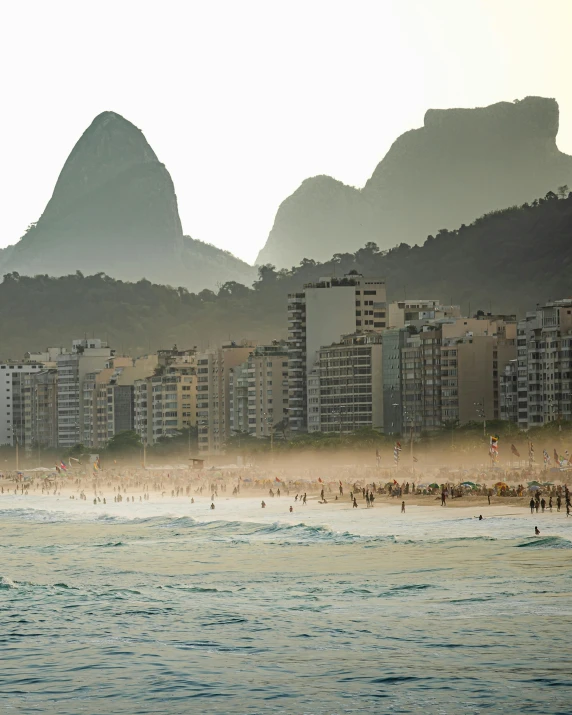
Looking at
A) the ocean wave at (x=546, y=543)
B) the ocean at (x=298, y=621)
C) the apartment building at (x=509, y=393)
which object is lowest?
the ocean at (x=298, y=621)

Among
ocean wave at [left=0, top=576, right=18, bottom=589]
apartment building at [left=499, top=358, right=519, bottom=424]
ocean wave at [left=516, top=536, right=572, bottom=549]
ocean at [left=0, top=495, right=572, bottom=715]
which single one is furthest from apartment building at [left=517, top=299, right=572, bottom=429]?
ocean wave at [left=0, top=576, right=18, bottom=589]

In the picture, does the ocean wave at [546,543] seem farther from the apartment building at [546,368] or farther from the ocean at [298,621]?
the apartment building at [546,368]

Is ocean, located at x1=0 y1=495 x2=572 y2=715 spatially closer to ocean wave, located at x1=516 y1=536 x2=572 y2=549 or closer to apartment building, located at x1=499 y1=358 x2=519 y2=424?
ocean wave, located at x1=516 y1=536 x2=572 y2=549

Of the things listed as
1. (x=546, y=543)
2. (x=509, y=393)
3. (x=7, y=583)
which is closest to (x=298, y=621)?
(x=7, y=583)

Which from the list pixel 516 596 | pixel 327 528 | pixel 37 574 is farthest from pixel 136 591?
pixel 327 528

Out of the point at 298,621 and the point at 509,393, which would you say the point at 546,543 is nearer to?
the point at 298,621

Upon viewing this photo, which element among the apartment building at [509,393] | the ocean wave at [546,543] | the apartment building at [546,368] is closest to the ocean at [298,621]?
the ocean wave at [546,543]
